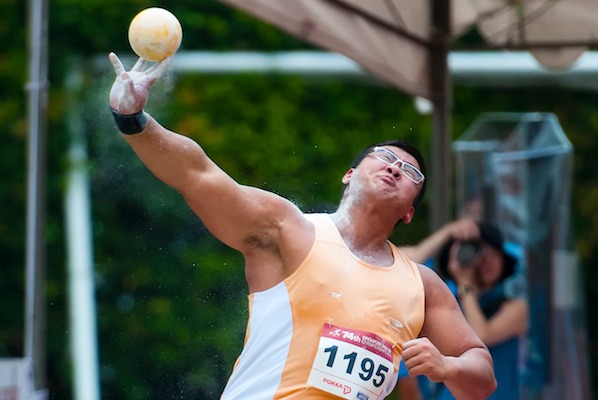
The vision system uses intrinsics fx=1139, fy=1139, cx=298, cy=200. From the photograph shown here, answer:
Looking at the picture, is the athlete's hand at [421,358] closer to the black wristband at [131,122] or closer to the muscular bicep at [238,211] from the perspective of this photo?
the muscular bicep at [238,211]

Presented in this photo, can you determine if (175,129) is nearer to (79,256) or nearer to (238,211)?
(79,256)

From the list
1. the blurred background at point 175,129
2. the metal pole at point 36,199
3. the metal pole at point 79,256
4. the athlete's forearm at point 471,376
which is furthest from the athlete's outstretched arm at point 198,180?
the metal pole at point 79,256

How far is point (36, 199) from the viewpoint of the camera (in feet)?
16.4

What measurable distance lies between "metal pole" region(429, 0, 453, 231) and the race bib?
3297mm

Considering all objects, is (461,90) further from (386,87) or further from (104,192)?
(104,192)

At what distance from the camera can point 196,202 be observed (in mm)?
3191

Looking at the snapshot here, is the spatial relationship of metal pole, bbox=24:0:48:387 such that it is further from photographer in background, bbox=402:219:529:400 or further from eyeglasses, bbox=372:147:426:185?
eyeglasses, bbox=372:147:426:185

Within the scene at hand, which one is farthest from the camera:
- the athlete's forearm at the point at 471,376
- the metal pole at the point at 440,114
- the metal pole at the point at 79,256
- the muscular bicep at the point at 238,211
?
the metal pole at the point at 79,256

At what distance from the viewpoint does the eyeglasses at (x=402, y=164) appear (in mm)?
3607

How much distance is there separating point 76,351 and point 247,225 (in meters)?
4.62

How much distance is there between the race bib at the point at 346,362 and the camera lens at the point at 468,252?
8.35 ft

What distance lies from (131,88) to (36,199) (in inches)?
81.7

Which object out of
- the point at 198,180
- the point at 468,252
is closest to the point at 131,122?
the point at 198,180

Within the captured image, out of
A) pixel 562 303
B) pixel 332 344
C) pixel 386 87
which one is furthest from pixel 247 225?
pixel 386 87
